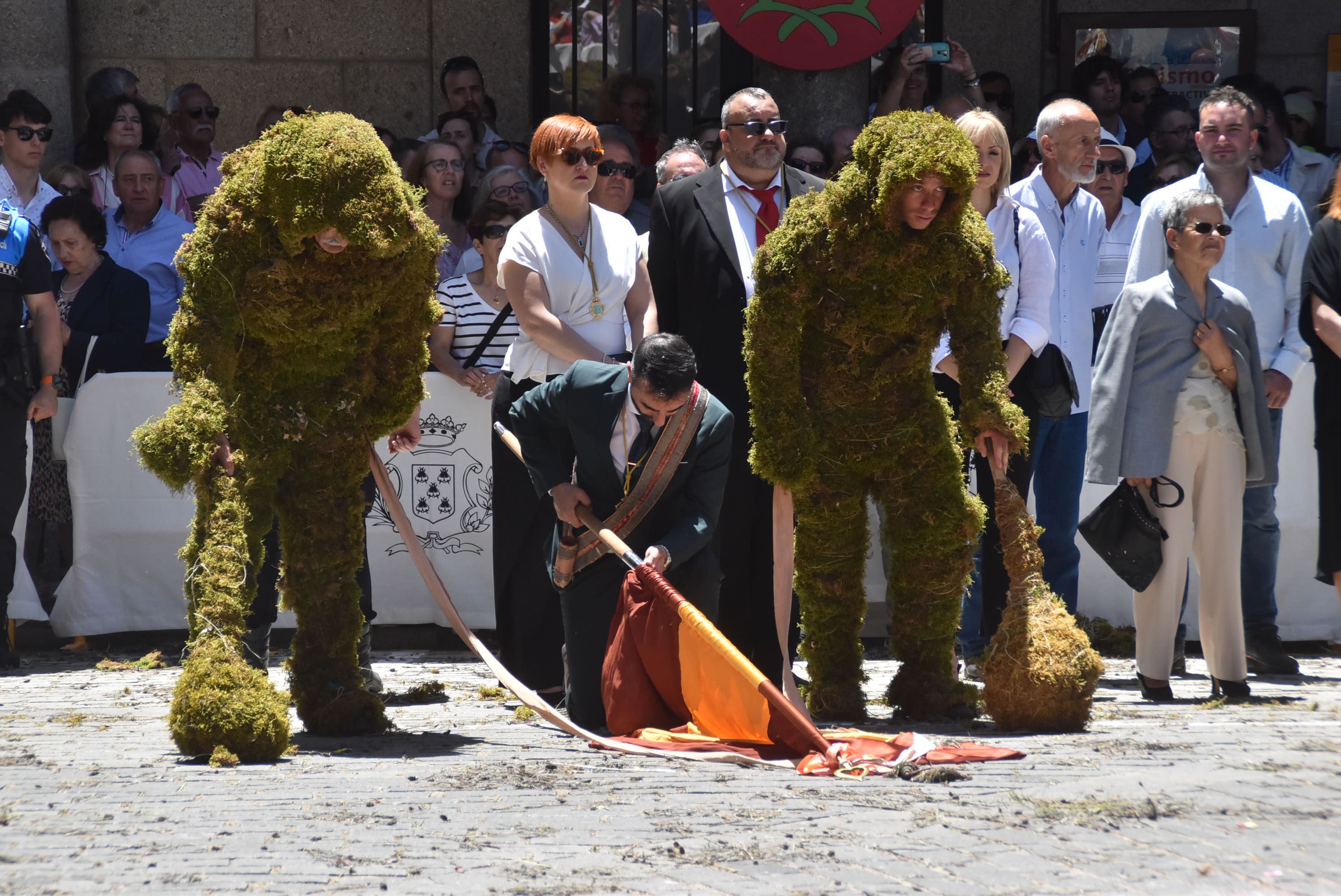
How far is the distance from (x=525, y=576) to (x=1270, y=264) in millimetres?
3691

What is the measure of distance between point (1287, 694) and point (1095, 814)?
2786mm

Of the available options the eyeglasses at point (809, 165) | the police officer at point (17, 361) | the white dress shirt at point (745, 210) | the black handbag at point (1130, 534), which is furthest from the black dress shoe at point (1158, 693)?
the police officer at point (17, 361)

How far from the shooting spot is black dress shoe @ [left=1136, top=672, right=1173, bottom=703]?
22.0 feet

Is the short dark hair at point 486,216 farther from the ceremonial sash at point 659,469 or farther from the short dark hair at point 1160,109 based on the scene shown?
the short dark hair at point 1160,109

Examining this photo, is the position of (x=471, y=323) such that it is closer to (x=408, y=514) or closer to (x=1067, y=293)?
(x=408, y=514)

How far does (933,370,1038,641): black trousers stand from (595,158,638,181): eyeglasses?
6.95 feet

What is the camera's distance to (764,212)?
677 cm

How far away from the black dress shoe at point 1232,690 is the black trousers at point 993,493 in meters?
0.94

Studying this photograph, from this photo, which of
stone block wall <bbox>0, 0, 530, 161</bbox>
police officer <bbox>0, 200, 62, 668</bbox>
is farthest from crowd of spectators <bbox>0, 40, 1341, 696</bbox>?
stone block wall <bbox>0, 0, 530, 161</bbox>

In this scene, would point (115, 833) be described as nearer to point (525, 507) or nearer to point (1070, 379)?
point (525, 507)

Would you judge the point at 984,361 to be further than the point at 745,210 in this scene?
No

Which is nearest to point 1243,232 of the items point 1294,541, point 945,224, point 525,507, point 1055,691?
point 1294,541

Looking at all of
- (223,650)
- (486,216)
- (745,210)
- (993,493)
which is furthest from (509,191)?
(223,650)

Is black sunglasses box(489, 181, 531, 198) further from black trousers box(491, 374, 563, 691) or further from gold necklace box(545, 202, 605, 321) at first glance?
black trousers box(491, 374, 563, 691)
